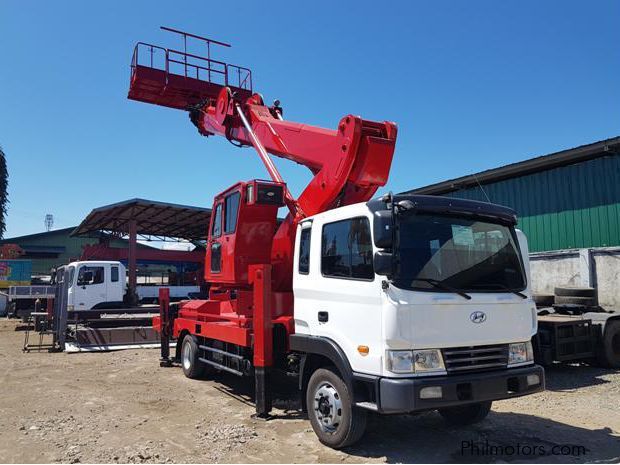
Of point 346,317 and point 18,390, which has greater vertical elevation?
point 346,317

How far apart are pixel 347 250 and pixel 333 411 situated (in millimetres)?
1698

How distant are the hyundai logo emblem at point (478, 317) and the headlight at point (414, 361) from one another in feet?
1.67

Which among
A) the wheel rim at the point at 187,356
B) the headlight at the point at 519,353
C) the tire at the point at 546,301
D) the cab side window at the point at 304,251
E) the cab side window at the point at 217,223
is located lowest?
the wheel rim at the point at 187,356

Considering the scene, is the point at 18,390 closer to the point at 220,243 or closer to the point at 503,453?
the point at 220,243

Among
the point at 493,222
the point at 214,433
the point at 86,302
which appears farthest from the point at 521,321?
the point at 86,302

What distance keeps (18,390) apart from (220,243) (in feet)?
14.3

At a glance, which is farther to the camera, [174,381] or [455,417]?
[174,381]

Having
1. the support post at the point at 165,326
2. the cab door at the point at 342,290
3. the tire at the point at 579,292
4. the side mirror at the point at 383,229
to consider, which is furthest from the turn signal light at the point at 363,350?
the tire at the point at 579,292

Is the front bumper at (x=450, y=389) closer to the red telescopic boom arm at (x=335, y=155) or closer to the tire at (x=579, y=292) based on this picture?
the red telescopic boom arm at (x=335, y=155)

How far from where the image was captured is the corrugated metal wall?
13.6 m

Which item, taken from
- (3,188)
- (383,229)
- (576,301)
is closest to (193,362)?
(383,229)

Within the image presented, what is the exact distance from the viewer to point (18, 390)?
336 inches

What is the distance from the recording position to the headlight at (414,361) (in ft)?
15.0

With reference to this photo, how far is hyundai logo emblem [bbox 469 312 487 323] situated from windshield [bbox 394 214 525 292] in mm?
241
